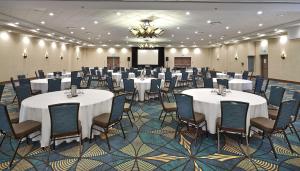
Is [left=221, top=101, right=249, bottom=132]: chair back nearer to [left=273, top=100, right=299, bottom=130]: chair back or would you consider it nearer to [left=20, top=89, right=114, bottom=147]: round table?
[left=273, top=100, right=299, bottom=130]: chair back

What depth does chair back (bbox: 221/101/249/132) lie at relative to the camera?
3.62 metres

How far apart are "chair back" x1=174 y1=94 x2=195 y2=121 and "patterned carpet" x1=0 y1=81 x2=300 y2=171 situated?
0.55 metres

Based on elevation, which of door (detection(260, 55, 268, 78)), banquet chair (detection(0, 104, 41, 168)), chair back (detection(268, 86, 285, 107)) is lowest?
banquet chair (detection(0, 104, 41, 168))

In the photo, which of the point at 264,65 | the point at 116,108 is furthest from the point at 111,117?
the point at 264,65

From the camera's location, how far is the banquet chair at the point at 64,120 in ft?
11.2

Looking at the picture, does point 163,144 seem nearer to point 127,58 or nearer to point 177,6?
point 177,6

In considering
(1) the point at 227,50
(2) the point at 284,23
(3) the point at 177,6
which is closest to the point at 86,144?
(3) the point at 177,6

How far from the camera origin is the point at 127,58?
30.5 meters

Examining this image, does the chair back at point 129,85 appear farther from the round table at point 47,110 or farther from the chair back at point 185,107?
the chair back at point 185,107

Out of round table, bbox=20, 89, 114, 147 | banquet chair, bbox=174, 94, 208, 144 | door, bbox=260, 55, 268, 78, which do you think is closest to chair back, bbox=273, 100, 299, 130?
banquet chair, bbox=174, 94, 208, 144

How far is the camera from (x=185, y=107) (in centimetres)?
428

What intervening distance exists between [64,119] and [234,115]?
288cm

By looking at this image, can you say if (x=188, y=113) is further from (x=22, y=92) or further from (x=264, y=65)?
(x=264, y=65)

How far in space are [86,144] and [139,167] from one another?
1.39m
